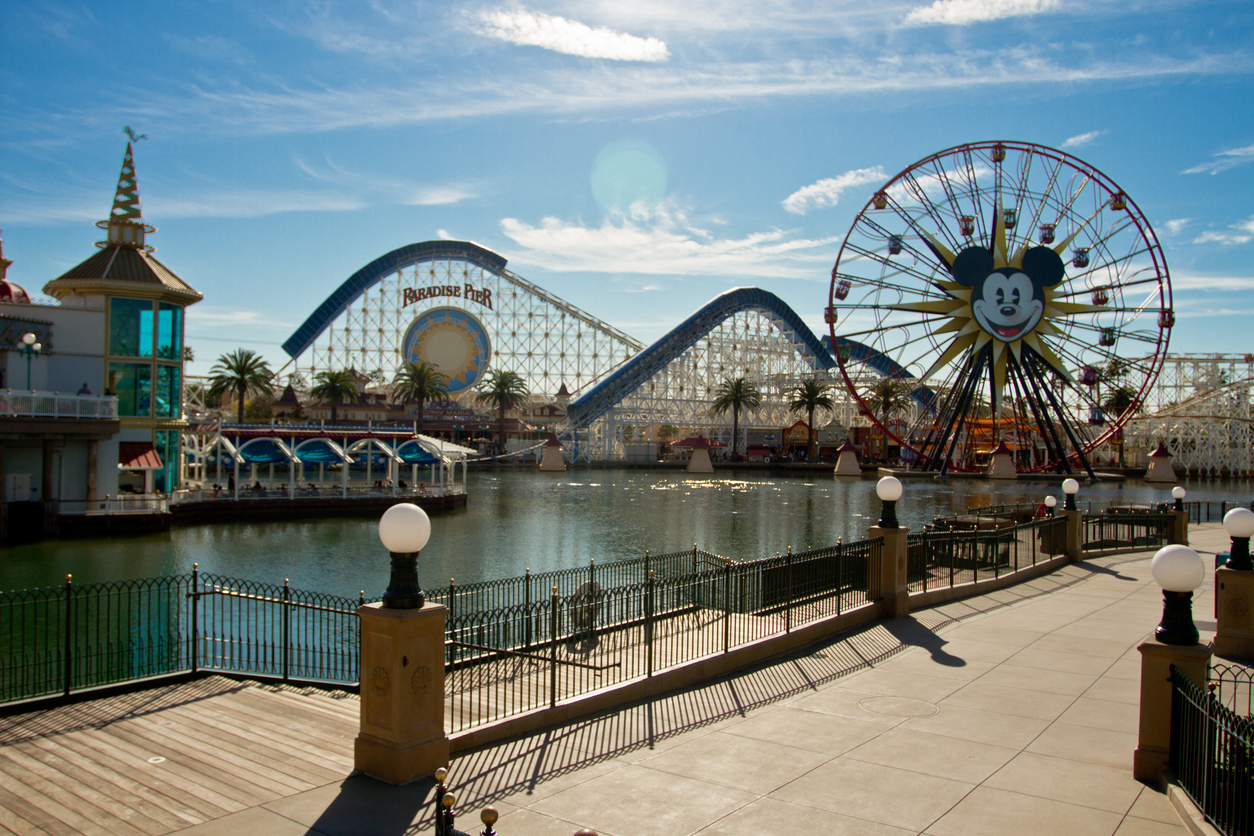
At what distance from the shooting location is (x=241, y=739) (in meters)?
8.38

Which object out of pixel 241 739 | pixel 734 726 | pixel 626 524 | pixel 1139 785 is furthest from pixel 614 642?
pixel 626 524

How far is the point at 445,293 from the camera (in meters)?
88.5

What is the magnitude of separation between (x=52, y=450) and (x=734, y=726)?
31019 millimetres

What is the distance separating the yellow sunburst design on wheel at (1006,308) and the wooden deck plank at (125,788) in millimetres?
49865

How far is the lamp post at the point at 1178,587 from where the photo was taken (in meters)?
7.30

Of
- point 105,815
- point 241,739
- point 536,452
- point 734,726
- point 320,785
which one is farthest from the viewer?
point 536,452

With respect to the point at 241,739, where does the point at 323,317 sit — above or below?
above

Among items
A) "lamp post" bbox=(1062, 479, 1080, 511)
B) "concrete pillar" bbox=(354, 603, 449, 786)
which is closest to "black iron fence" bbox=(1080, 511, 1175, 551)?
"lamp post" bbox=(1062, 479, 1080, 511)

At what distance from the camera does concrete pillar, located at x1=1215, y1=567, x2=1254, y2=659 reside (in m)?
11.7

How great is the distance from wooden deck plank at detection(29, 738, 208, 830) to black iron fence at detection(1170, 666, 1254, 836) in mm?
7274

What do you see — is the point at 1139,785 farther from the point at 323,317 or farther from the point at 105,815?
the point at 323,317

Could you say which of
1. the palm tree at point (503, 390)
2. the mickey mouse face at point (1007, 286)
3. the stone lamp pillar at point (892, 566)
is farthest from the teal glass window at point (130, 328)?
the palm tree at point (503, 390)

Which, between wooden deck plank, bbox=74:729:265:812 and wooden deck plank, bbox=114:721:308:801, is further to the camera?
wooden deck plank, bbox=114:721:308:801

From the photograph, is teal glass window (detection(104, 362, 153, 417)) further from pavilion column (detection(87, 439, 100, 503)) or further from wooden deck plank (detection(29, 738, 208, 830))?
wooden deck plank (detection(29, 738, 208, 830))
